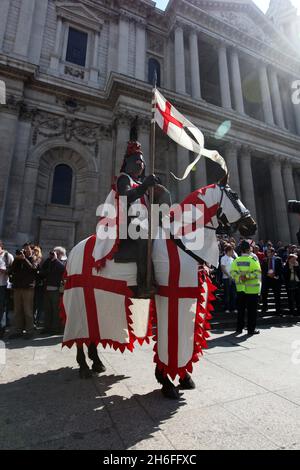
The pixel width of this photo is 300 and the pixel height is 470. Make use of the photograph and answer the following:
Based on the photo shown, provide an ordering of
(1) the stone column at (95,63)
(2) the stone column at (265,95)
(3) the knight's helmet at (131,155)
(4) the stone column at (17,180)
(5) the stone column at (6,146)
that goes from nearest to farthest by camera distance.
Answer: (3) the knight's helmet at (131,155) → (5) the stone column at (6,146) → (4) the stone column at (17,180) → (1) the stone column at (95,63) → (2) the stone column at (265,95)

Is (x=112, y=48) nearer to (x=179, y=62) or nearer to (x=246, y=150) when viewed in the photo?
(x=179, y=62)

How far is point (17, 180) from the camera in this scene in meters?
14.1

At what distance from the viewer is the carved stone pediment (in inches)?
715

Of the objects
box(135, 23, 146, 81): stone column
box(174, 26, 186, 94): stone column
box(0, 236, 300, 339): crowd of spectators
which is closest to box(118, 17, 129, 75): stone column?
box(135, 23, 146, 81): stone column

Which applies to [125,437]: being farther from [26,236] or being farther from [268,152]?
[268,152]

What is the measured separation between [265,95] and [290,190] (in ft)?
32.3

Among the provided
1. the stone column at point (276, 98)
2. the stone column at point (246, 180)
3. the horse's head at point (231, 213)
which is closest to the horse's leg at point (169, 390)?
the horse's head at point (231, 213)

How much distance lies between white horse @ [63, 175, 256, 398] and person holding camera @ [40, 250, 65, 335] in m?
3.10

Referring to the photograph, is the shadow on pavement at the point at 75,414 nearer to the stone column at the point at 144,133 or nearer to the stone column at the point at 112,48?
the stone column at the point at 144,133

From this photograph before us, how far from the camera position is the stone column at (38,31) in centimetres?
1627

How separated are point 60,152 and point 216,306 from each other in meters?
13.4

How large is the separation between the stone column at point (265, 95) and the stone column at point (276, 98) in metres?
0.86

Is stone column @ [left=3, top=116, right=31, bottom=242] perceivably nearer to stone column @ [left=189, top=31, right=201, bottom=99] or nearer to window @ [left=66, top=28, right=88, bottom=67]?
window @ [left=66, top=28, right=88, bottom=67]

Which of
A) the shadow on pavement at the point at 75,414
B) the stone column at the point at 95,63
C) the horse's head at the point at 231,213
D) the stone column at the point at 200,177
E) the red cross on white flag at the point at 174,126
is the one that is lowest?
the shadow on pavement at the point at 75,414
